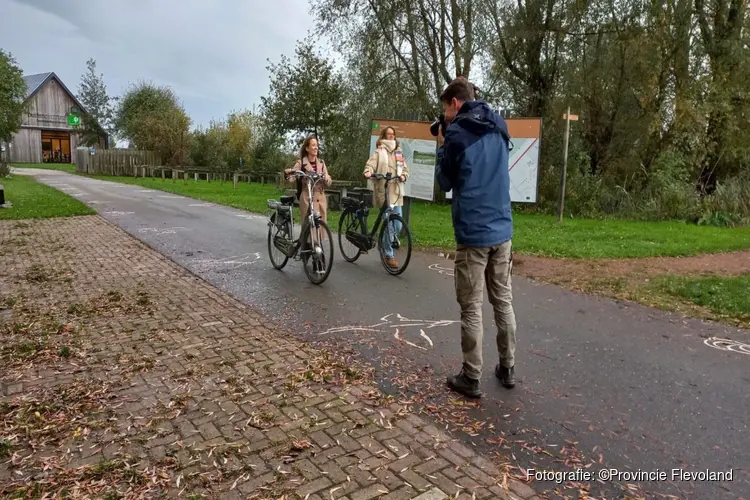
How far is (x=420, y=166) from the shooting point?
10.3 meters

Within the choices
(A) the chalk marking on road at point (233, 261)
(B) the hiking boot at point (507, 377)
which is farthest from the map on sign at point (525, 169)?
(B) the hiking boot at point (507, 377)

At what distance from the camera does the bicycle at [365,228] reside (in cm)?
763

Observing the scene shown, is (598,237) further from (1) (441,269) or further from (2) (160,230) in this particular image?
(2) (160,230)

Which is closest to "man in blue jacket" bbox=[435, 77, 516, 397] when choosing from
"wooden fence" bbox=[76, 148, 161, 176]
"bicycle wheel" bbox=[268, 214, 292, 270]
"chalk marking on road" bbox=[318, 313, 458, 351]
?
"chalk marking on road" bbox=[318, 313, 458, 351]

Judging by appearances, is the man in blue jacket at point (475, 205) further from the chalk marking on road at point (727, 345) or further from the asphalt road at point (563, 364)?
the chalk marking on road at point (727, 345)

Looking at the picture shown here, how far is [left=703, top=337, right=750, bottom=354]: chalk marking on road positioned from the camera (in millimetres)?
4742

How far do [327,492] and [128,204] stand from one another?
15.9 m

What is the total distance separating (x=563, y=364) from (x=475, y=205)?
161cm

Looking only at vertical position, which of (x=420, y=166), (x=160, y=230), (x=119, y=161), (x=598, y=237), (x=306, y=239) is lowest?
(x=160, y=230)

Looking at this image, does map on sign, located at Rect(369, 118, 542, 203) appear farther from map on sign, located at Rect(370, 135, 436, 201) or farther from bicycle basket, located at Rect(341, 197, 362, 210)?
bicycle basket, located at Rect(341, 197, 362, 210)

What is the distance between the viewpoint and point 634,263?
8523mm

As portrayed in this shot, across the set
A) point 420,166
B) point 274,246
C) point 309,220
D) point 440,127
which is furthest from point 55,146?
point 440,127

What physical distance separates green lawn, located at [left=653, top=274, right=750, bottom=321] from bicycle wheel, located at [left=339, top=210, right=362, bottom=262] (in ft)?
13.8

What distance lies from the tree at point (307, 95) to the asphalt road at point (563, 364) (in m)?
17.0
